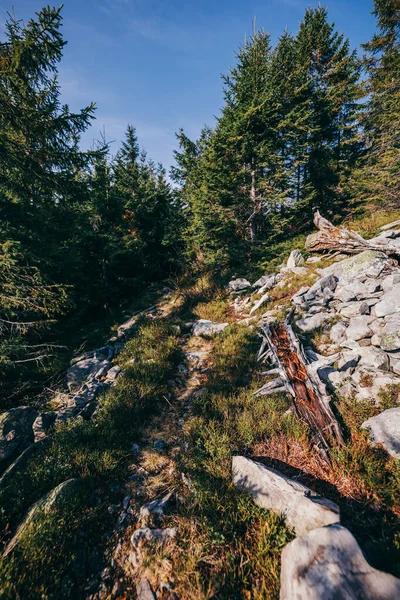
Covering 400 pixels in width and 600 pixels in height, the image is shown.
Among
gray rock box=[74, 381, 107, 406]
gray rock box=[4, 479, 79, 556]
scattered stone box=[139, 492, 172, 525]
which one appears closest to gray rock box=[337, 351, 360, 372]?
scattered stone box=[139, 492, 172, 525]

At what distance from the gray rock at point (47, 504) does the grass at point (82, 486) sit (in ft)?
0.35

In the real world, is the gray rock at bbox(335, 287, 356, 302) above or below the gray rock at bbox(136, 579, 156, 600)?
above

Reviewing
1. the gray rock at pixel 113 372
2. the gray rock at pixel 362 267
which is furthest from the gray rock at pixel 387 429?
the gray rock at pixel 113 372

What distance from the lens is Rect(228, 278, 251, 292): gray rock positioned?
11.5m

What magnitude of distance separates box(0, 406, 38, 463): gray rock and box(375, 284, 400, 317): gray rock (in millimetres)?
9663

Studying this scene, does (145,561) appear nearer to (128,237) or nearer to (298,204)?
(128,237)

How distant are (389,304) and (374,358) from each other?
192 centimetres

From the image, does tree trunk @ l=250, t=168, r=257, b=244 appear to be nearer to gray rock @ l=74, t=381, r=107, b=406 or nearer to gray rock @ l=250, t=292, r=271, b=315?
gray rock @ l=250, t=292, r=271, b=315

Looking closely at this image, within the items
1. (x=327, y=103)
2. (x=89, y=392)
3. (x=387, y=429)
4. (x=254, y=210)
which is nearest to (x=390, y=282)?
(x=387, y=429)

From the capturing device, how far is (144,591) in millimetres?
2654

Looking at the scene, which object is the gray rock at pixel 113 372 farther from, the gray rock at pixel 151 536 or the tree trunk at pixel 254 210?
the tree trunk at pixel 254 210

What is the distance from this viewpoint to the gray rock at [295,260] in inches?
443

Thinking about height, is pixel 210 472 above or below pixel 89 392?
below

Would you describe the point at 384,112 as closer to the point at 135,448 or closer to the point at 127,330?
the point at 127,330
